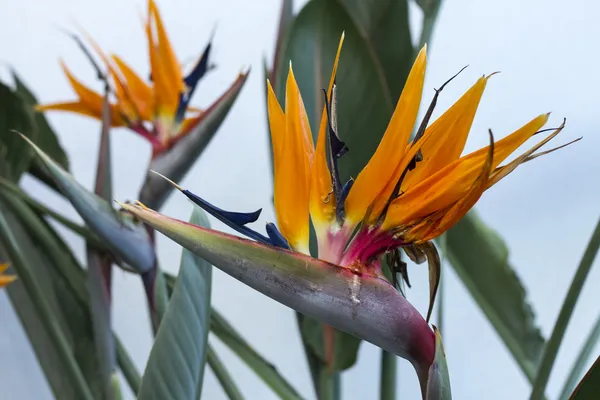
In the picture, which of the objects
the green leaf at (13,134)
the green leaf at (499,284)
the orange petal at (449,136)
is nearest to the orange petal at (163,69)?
the green leaf at (13,134)

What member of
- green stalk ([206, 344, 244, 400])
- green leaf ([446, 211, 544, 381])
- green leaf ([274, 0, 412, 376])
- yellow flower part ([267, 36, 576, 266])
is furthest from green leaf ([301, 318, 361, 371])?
yellow flower part ([267, 36, 576, 266])

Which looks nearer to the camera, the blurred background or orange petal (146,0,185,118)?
orange petal (146,0,185,118)

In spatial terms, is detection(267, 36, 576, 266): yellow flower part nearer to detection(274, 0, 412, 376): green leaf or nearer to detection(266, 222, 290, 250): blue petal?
detection(266, 222, 290, 250): blue petal

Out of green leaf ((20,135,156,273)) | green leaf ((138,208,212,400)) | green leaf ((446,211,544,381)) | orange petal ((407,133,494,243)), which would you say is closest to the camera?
orange petal ((407,133,494,243))

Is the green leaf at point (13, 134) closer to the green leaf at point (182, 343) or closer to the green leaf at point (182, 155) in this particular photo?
the green leaf at point (182, 155)

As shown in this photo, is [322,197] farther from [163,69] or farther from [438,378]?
[163,69]

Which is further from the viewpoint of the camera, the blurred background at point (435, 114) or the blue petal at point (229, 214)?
the blurred background at point (435, 114)
